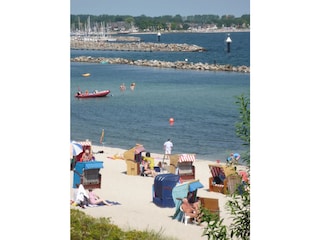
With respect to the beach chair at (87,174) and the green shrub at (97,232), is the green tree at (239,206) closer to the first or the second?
the green shrub at (97,232)

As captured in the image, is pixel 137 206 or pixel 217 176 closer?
pixel 137 206

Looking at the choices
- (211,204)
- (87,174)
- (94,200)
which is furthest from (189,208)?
(87,174)

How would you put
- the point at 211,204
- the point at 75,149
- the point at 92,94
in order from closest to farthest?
the point at 211,204 → the point at 75,149 → the point at 92,94

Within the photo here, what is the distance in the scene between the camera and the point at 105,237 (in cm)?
298

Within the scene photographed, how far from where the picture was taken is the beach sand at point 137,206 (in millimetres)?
5211

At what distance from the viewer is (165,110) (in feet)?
53.8

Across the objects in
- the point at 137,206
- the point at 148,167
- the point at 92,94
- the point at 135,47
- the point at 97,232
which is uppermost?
the point at 135,47

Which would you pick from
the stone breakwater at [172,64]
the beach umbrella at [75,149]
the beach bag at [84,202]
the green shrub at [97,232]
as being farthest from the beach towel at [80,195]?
the stone breakwater at [172,64]

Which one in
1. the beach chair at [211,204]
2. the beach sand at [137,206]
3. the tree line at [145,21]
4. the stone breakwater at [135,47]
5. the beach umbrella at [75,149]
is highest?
the tree line at [145,21]

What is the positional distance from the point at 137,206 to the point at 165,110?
1031cm

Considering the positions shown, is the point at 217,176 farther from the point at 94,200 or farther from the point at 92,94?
the point at 92,94

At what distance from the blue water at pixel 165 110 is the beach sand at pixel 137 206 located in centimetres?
208
